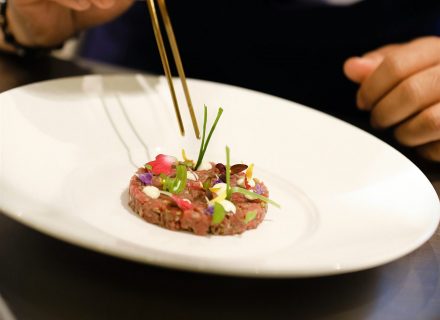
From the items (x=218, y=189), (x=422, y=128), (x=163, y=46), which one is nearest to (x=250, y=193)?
(x=218, y=189)

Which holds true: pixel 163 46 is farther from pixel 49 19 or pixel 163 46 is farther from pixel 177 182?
pixel 49 19

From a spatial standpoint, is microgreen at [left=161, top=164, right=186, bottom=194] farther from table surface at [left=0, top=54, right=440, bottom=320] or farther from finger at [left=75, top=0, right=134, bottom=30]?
Result: finger at [left=75, top=0, right=134, bottom=30]

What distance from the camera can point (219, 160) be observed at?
1.14 m

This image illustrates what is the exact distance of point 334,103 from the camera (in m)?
2.00

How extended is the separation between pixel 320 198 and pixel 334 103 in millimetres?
1043

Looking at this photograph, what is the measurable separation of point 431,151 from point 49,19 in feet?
3.33

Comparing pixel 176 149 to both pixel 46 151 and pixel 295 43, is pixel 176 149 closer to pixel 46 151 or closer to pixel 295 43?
pixel 46 151

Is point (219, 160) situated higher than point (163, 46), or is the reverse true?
point (163, 46)

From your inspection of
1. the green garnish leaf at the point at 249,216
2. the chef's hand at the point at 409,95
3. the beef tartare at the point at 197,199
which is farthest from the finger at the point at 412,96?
the green garnish leaf at the point at 249,216

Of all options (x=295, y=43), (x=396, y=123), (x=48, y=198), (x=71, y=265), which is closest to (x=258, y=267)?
(x=71, y=265)

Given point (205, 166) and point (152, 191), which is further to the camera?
point (205, 166)

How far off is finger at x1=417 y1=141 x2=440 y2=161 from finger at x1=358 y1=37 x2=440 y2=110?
6.3 inches

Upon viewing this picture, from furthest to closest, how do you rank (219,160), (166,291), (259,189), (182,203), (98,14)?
(98,14) < (219,160) < (259,189) < (182,203) < (166,291)

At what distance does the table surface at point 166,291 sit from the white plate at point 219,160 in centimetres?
4
